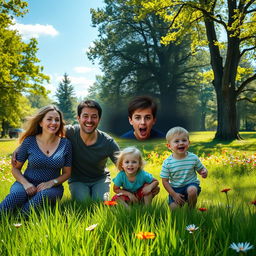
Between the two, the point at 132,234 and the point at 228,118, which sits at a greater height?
the point at 228,118

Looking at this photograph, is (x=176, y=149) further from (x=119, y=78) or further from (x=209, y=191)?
(x=119, y=78)

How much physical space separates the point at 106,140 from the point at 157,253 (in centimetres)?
276

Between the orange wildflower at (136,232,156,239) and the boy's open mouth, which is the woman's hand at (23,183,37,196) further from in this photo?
the orange wildflower at (136,232,156,239)

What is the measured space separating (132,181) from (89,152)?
3.01 feet

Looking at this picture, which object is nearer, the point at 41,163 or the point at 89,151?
the point at 41,163

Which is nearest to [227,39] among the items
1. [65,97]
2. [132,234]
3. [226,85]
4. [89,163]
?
[226,85]

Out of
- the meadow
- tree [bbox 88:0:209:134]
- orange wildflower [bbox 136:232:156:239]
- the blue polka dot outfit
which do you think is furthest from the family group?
tree [bbox 88:0:209:134]

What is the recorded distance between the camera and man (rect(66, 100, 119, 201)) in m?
4.20

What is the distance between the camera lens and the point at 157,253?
181 cm

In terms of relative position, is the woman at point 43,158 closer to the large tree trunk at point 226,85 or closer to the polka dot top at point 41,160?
the polka dot top at point 41,160

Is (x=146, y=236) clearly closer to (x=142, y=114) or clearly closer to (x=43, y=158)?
(x=142, y=114)

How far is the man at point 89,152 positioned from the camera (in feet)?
13.8

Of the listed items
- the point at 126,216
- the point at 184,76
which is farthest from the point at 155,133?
the point at 184,76

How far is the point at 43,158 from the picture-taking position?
12.9ft
